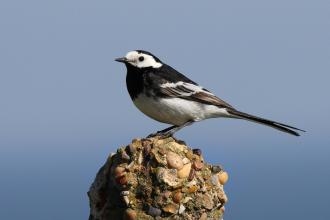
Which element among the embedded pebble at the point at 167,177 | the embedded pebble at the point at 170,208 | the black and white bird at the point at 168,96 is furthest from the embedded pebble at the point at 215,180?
the black and white bird at the point at 168,96

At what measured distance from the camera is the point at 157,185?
11914mm

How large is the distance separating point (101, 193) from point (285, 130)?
4607 millimetres

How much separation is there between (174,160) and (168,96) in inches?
152

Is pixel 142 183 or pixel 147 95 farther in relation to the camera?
pixel 147 95

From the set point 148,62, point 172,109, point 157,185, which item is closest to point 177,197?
point 157,185

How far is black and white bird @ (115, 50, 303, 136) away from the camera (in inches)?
624

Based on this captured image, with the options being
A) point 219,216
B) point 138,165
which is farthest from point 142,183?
point 219,216

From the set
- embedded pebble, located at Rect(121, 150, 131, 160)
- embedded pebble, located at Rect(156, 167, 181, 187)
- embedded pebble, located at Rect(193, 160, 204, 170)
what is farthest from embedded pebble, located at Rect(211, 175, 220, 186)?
embedded pebble, located at Rect(121, 150, 131, 160)

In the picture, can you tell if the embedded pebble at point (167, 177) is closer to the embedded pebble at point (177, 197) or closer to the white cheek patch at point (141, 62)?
the embedded pebble at point (177, 197)

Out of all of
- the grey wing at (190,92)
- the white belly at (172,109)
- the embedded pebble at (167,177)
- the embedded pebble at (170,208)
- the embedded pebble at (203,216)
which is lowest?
the embedded pebble at (203,216)

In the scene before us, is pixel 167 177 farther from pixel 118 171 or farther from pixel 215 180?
pixel 215 180

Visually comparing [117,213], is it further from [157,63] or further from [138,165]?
[157,63]

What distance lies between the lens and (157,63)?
16609 millimetres

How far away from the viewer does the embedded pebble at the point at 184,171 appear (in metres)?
12.0
